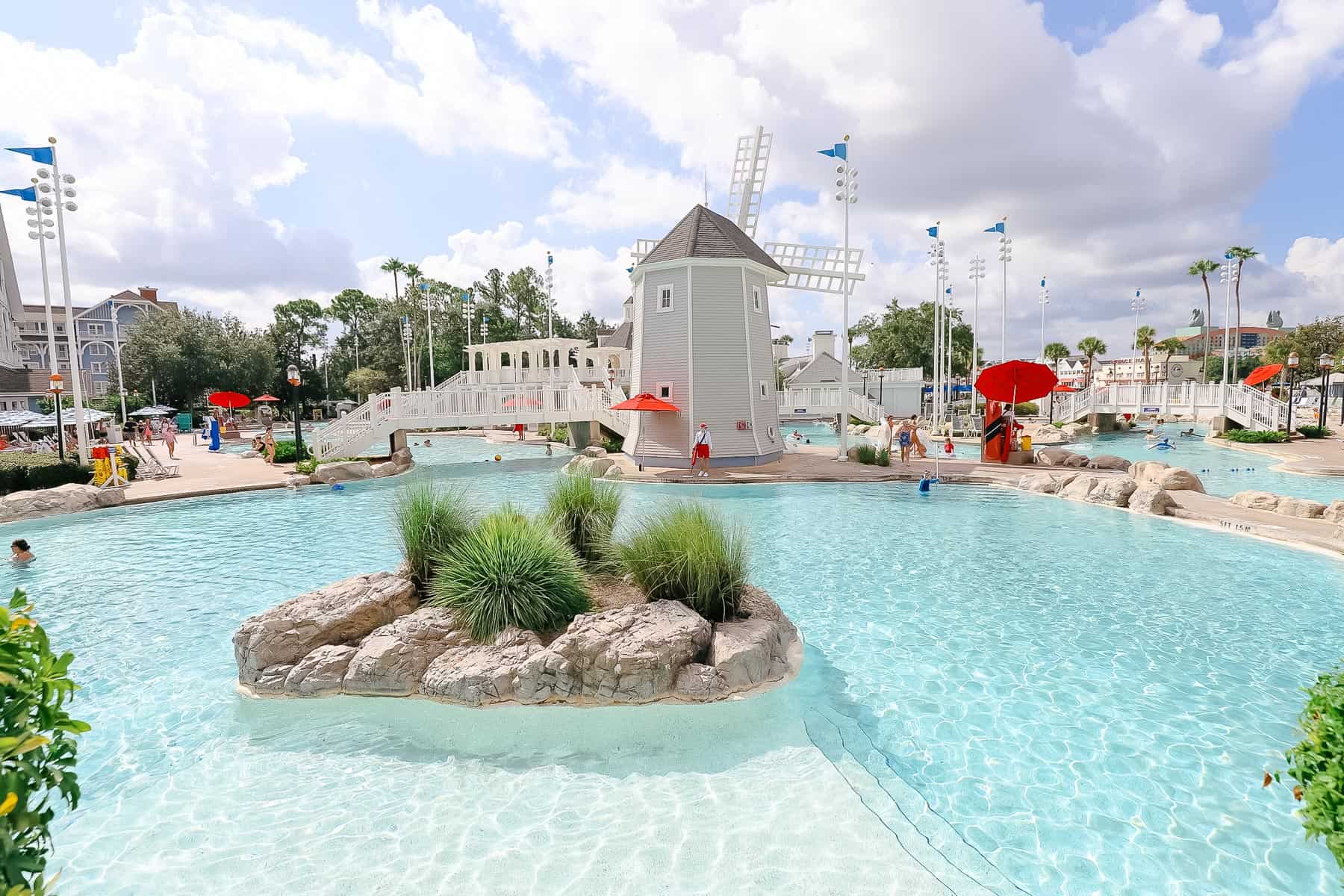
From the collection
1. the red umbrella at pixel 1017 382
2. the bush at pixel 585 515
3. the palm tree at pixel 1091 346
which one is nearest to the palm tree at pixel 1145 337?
the palm tree at pixel 1091 346

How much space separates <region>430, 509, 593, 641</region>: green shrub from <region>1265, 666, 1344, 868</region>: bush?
19.2ft

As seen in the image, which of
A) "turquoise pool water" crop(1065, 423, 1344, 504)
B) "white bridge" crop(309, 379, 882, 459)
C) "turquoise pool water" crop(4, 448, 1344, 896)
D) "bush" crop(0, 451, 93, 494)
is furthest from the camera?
"white bridge" crop(309, 379, 882, 459)

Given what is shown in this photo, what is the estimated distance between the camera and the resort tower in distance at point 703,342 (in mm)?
21891

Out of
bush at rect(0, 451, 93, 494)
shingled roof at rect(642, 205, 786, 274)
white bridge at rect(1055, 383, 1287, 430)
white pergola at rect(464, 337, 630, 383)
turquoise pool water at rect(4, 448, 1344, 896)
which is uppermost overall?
shingled roof at rect(642, 205, 786, 274)

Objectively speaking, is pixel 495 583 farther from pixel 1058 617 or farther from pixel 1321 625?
pixel 1321 625

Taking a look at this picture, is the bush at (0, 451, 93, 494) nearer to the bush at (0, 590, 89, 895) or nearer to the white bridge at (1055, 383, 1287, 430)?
the bush at (0, 590, 89, 895)

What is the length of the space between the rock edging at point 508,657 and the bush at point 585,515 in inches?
62.7

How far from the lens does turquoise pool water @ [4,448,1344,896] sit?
13.9ft

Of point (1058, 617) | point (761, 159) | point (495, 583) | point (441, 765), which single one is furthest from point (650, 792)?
point (761, 159)

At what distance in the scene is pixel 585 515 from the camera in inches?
345

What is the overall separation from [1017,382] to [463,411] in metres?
20.7

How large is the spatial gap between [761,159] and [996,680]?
24.9 m

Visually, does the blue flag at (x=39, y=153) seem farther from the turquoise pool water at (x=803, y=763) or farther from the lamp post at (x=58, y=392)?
the turquoise pool water at (x=803, y=763)

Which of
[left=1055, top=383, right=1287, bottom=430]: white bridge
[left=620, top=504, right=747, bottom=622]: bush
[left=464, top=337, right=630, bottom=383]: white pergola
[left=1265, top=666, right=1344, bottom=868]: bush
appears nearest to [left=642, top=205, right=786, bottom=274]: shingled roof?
[left=464, top=337, right=630, bottom=383]: white pergola
